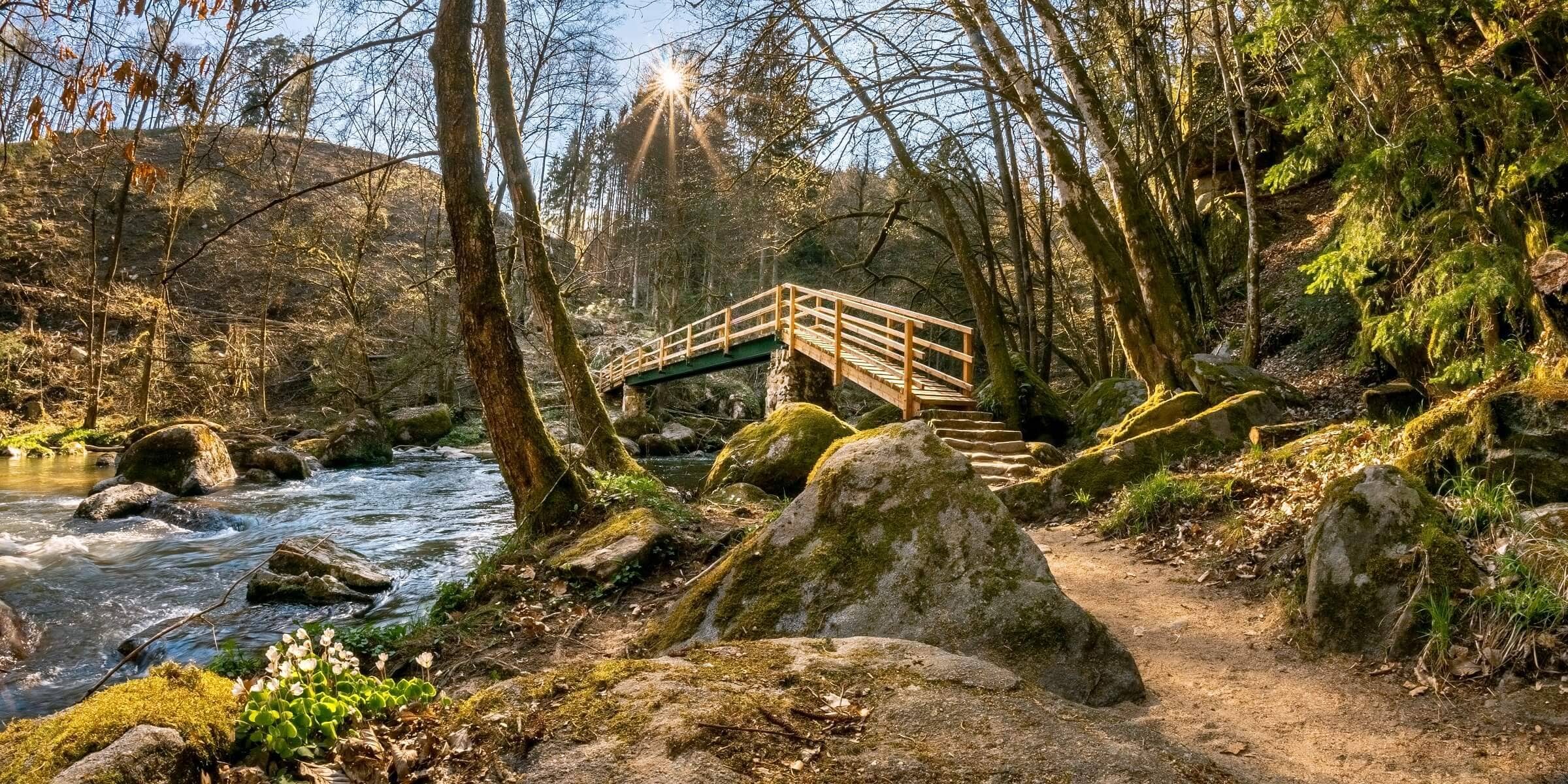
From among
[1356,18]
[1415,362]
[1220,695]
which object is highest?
[1356,18]

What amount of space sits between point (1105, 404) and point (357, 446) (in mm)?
14028

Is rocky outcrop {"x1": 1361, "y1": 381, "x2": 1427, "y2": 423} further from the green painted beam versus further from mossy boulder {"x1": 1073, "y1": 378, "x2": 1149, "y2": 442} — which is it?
the green painted beam

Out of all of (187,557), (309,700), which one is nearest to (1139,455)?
(309,700)

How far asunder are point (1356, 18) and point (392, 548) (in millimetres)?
9474

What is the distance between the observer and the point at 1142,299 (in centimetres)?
928

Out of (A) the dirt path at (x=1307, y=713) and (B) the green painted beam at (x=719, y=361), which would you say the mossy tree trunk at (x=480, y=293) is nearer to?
(A) the dirt path at (x=1307, y=713)

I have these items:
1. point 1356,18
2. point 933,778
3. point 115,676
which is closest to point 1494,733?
point 933,778

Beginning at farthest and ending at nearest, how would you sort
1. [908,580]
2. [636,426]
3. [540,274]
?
[636,426]
[540,274]
[908,580]

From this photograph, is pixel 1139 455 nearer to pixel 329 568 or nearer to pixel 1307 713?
pixel 1307 713

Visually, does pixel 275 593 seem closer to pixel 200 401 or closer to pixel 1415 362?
pixel 1415 362

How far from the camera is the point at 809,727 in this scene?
71.8 inches

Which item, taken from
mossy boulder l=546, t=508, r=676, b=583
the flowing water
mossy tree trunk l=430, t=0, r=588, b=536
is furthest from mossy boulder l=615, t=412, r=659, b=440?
mossy boulder l=546, t=508, r=676, b=583

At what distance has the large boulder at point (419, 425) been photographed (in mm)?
19984

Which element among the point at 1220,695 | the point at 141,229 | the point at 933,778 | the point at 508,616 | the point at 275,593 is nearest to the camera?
the point at 933,778
